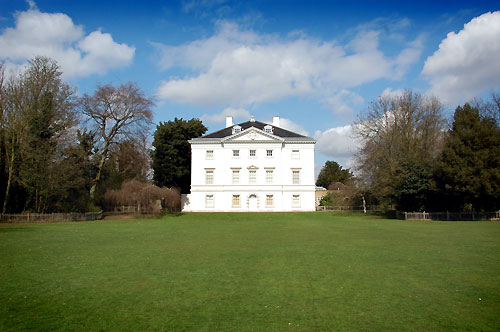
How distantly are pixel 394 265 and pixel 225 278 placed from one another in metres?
5.04

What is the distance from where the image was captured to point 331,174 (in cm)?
9500

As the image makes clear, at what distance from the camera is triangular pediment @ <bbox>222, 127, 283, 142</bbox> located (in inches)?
2036

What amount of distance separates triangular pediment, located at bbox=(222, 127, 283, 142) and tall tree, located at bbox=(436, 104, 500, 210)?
22242mm

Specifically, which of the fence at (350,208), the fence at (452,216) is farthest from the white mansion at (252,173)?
the fence at (452,216)

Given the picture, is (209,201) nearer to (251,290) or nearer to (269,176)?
(269,176)

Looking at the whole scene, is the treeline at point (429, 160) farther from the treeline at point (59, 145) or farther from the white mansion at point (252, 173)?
the treeline at point (59, 145)

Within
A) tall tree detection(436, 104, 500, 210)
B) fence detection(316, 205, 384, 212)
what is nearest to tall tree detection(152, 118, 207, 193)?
fence detection(316, 205, 384, 212)

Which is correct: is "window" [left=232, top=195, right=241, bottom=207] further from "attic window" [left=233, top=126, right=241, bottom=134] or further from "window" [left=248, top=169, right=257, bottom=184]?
"attic window" [left=233, top=126, right=241, bottom=134]

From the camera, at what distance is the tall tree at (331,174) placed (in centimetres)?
9325

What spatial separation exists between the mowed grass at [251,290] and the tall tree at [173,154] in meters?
39.8

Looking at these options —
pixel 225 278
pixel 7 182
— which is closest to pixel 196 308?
pixel 225 278

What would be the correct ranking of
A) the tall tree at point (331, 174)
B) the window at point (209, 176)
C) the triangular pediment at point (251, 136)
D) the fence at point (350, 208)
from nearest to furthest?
the triangular pediment at point (251, 136) < the window at point (209, 176) < the fence at point (350, 208) < the tall tree at point (331, 174)

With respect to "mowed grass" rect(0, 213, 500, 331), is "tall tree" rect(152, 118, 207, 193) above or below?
above

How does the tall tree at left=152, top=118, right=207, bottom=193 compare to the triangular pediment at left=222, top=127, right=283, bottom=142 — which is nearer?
the triangular pediment at left=222, top=127, right=283, bottom=142
